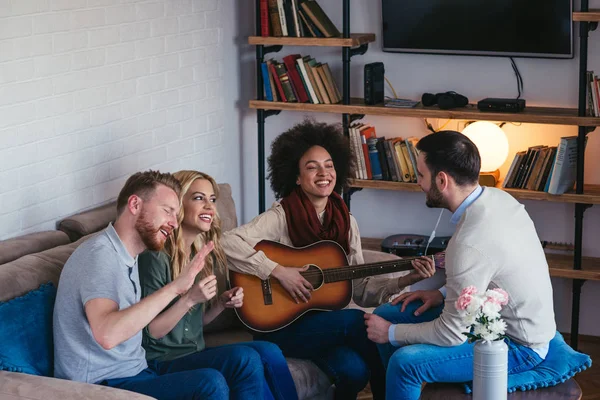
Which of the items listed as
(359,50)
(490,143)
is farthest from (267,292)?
(359,50)

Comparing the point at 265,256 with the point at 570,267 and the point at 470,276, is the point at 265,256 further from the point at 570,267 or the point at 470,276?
the point at 570,267

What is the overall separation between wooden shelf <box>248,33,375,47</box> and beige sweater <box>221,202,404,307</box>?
1.33 meters

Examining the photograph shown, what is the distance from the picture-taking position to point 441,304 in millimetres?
3152

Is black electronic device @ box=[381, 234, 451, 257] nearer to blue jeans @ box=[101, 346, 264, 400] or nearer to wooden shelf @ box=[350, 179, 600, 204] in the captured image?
wooden shelf @ box=[350, 179, 600, 204]

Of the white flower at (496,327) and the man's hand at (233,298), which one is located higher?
the white flower at (496,327)

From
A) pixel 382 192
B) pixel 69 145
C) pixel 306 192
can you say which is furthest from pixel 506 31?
pixel 69 145

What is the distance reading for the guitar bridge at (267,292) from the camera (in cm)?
333

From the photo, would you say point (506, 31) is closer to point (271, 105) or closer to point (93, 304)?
point (271, 105)

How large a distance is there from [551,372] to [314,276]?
948mm

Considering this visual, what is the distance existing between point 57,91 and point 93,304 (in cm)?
122

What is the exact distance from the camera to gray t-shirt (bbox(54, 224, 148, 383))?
2576mm

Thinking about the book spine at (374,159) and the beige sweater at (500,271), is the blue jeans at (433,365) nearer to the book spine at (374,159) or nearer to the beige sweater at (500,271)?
the beige sweater at (500,271)

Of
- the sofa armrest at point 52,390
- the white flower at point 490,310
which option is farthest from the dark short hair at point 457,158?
the sofa armrest at point 52,390

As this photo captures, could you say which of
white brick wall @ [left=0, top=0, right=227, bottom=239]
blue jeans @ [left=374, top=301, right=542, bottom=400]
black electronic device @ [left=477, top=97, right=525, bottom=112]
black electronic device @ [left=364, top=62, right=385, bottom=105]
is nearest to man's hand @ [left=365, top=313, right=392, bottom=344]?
blue jeans @ [left=374, top=301, right=542, bottom=400]
